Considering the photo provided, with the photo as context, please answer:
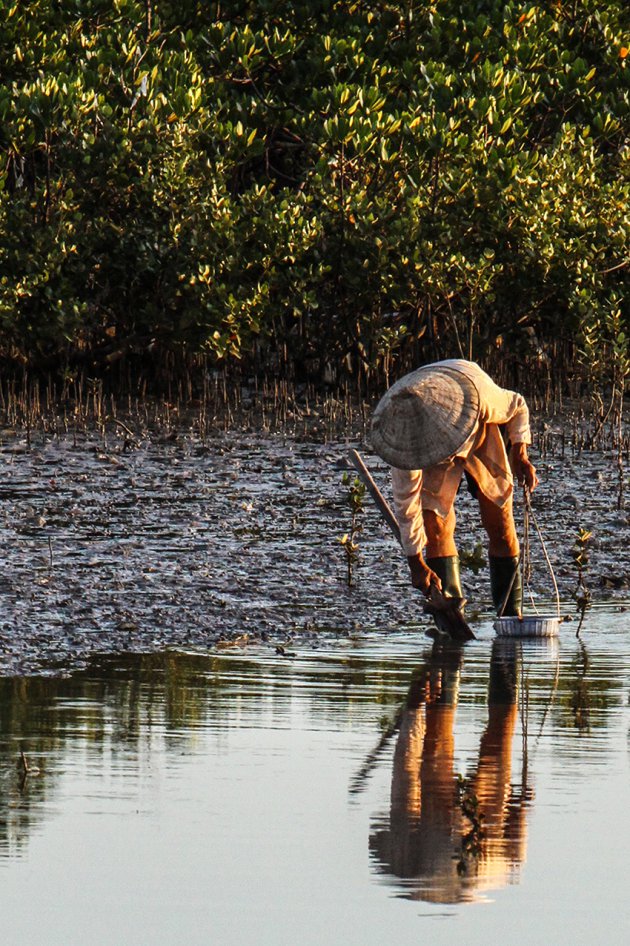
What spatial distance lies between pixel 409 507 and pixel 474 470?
1.33 feet

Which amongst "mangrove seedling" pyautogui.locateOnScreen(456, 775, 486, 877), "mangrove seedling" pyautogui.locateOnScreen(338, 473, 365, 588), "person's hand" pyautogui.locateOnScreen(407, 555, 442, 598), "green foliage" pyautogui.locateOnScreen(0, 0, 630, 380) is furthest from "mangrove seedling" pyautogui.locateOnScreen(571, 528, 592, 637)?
"green foliage" pyautogui.locateOnScreen(0, 0, 630, 380)

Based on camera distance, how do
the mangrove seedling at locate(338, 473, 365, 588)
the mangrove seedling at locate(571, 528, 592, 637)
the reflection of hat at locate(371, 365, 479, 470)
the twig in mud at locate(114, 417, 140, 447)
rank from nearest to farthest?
the reflection of hat at locate(371, 365, 479, 470), the mangrove seedling at locate(571, 528, 592, 637), the mangrove seedling at locate(338, 473, 365, 588), the twig in mud at locate(114, 417, 140, 447)

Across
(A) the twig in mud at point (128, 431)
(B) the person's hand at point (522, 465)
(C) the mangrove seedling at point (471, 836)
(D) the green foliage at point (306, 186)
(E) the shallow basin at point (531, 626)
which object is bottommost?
(C) the mangrove seedling at point (471, 836)

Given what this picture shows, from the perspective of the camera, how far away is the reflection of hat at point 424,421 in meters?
9.37

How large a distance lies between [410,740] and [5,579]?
13.8ft

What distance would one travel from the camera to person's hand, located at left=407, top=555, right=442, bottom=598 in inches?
380

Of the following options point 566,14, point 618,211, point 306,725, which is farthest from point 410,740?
point 566,14

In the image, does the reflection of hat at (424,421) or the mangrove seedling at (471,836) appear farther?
the reflection of hat at (424,421)

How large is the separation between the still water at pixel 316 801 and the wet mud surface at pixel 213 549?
81 cm

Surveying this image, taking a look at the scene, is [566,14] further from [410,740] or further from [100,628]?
[410,740]

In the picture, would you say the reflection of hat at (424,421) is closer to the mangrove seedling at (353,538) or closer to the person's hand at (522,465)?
Result: the person's hand at (522,465)

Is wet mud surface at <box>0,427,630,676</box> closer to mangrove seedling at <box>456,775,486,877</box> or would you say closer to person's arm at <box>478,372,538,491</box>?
person's arm at <box>478,372,538,491</box>

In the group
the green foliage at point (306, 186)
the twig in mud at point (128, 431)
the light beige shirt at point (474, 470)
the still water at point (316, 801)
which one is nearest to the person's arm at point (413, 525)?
the light beige shirt at point (474, 470)

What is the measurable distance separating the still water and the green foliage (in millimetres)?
11327
